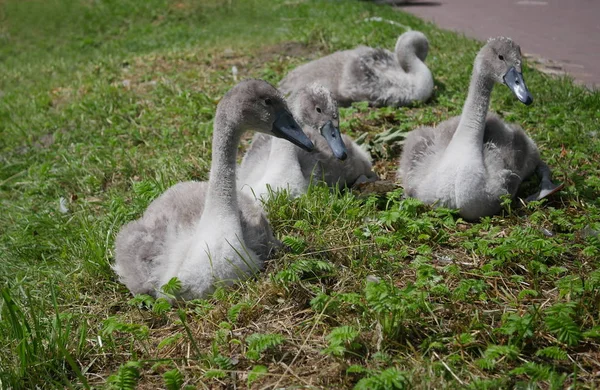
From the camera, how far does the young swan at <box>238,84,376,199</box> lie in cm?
450

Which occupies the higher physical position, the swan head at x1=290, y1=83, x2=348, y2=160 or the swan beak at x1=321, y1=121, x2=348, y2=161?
the swan head at x1=290, y1=83, x2=348, y2=160

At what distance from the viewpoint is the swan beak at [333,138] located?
4426mm

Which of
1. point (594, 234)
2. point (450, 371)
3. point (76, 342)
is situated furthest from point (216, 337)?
point (594, 234)

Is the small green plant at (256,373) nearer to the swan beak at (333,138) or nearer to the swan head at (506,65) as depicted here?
the swan beak at (333,138)

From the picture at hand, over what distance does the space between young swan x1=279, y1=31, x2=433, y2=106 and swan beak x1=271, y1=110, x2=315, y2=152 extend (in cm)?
320

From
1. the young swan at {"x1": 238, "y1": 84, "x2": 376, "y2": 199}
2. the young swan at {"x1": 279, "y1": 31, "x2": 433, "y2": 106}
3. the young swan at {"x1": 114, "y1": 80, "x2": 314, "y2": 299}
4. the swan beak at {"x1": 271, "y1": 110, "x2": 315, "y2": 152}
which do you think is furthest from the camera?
the young swan at {"x1": 279, "y1": 31, "x2": 433, "y2": 106}

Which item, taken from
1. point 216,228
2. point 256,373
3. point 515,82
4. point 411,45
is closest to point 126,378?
point 256,373

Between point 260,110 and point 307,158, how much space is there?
1205 mm

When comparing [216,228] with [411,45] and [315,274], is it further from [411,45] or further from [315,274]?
[411,45]

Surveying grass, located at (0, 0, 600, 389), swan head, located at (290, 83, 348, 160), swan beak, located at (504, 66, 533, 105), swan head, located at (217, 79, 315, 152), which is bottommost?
grass, located at (0, 0, 600, 389)

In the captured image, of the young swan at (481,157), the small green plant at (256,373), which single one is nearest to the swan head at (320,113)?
the young swan at (481,157)

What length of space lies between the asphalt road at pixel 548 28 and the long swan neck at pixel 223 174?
492cm

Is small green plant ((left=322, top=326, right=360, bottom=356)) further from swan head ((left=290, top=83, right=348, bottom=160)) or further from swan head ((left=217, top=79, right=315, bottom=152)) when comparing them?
swan head ((left=290, top=83, right=348, bottom=160))

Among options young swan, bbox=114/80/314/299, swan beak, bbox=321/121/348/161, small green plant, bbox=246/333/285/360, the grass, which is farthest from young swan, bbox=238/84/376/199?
small green plant, bbox=246/333/285/360
